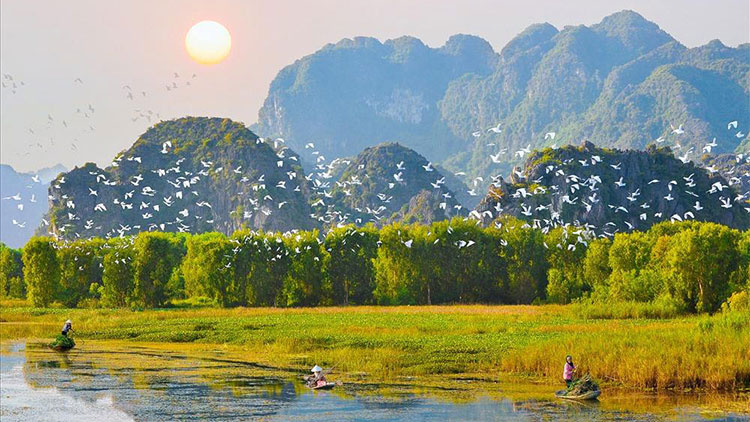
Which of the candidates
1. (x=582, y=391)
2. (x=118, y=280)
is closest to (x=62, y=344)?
(x=582, y=391)

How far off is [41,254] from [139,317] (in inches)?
1389

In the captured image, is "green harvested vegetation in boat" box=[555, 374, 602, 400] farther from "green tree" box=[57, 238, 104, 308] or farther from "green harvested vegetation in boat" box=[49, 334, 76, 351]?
"green tree" box=[57, 238, 104, 308]

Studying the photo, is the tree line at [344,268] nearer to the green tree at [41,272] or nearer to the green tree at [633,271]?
the green tree at [41,272]

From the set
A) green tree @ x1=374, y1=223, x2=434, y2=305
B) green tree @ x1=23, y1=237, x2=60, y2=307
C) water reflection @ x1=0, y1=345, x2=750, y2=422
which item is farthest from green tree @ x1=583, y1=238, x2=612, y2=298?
water reflection @ x1=0, y1=345, x2=750, y2=422

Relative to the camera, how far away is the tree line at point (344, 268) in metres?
122

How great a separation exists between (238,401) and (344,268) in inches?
3540

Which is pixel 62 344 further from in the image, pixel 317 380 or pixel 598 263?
pixel 598 263

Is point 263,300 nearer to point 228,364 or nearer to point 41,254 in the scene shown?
point 41,254

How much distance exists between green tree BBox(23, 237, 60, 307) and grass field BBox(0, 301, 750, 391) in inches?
919

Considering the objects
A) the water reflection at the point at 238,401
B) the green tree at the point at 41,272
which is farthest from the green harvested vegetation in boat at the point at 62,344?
the green tree at the point at 41,272

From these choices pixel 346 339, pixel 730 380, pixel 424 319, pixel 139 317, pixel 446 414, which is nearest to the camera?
pixel 446 414

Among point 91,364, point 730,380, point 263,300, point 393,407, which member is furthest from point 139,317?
point 730,380

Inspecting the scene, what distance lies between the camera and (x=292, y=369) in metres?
51.7

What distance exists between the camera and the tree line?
122 meters
